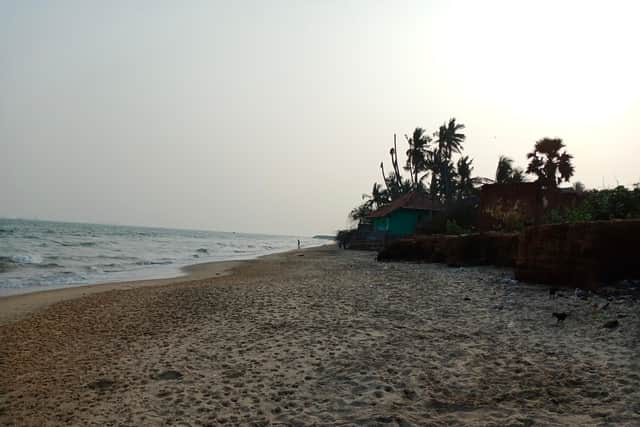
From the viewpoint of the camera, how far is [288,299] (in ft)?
32.1

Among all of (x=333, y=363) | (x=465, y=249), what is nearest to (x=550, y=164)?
(x=465, y=249)

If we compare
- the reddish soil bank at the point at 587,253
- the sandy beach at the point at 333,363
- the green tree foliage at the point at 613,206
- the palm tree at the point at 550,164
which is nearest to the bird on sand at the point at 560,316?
the sandy beach at the point at 333,363

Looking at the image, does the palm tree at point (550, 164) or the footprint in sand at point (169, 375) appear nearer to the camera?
the footprint in sand at point (169, 375)

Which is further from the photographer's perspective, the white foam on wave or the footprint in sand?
the white foam on wave

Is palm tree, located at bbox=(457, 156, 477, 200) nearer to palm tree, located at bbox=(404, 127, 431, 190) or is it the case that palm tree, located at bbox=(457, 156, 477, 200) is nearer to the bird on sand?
palm tree, located at bbox=(404, 127, 431, 190)

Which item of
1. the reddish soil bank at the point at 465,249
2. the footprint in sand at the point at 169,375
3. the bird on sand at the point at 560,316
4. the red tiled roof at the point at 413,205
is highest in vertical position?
the red tiled roof at the point at 413,205

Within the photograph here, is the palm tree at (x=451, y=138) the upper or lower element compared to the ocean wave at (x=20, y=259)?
upper

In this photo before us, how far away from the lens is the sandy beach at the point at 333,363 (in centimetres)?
401

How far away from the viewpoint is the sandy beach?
4012 millimetres

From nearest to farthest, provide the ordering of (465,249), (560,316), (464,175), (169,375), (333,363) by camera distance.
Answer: (169,375), (333,363), (560,316), (465,249), (464,175)

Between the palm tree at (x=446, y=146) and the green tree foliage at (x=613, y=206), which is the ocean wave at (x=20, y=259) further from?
the palm tree at (x=446, y=146)

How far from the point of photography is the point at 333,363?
5277mm

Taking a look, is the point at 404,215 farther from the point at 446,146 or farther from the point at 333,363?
the point at 333,363

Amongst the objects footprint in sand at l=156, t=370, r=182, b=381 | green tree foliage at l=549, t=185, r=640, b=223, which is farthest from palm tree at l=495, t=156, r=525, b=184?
footprint in sand at l=156, t=370, r=182, b=381
